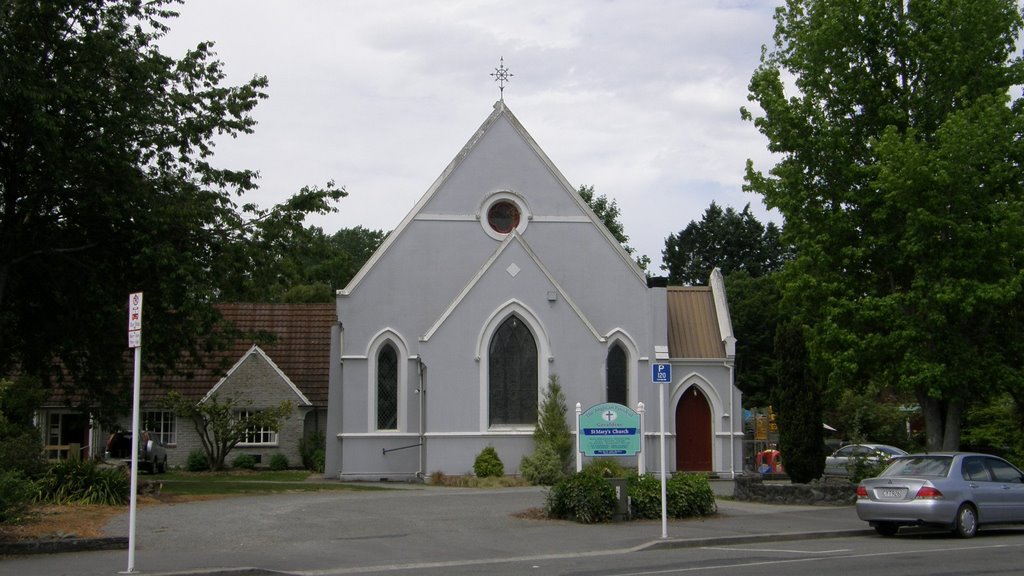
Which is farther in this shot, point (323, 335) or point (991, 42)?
point (323, 335)

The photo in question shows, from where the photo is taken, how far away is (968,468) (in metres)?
18.1

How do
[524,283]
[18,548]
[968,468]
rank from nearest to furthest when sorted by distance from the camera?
[18,548] → [968,468] → [524,283]

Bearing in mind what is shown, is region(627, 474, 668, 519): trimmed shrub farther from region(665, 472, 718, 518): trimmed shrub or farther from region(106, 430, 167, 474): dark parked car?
region(106, 430, 167, 474): dark parked car

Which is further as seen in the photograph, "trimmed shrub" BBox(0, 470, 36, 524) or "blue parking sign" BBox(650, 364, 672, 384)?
"blue parking sign" BBox(650, 364, 672, 384)

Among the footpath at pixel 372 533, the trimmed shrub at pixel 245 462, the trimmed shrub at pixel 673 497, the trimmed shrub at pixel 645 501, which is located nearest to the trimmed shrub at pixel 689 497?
the trimmed shrub at pixel 673 497

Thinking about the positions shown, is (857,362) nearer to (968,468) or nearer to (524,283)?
(968,468)

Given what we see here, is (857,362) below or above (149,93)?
below

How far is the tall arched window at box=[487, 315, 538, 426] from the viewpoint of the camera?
3062 centimetres

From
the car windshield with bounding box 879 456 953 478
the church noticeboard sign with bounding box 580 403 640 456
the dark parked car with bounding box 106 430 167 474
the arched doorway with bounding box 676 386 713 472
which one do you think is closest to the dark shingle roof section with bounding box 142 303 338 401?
the dark parked car with bounding box 106 430 167 474

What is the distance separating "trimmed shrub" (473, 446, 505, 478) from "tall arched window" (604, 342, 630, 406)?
14.5ft

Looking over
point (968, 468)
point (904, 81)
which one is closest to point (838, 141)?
point (904, 81)

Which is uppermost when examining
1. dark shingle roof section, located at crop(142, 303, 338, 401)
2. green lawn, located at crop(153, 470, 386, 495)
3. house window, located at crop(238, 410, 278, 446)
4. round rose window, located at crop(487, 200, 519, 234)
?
round rose window, located at crop(487, 200, 519, 234)

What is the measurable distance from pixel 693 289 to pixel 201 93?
17.7 m

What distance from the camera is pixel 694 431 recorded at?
3438 cm
